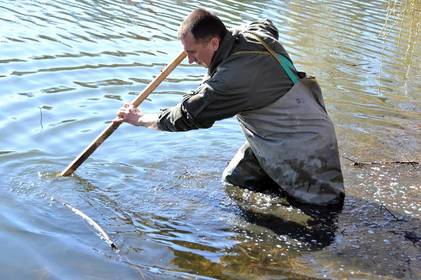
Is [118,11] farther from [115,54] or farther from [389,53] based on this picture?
[389,53]

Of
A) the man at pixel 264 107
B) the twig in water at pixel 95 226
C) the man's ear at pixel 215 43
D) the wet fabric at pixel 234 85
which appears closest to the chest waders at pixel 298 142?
the man at pixel 264 107

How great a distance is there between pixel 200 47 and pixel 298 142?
50.9 inches

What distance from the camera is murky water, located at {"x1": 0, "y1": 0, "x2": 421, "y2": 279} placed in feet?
17.0

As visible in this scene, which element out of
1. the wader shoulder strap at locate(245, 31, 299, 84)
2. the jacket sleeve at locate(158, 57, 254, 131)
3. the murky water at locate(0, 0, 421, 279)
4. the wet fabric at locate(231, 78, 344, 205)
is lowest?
the murky water at locate(0, 0, 421, 279)

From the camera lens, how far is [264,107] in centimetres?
578

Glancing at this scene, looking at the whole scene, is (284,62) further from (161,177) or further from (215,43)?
(161,177)

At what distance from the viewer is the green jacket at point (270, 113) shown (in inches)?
216

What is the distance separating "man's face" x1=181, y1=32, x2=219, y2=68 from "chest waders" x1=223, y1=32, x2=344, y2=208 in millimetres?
408

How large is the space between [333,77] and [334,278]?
7158 millimetres

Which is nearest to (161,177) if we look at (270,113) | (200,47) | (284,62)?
(270,113)

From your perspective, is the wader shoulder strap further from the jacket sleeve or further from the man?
the jacket sleeve

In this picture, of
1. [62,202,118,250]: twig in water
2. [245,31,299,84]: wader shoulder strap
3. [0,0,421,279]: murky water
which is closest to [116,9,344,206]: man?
[245,31,299,84]: wader shoulder strap

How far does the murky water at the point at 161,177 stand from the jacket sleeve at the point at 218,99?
1.02 m

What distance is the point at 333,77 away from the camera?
11.6 m
